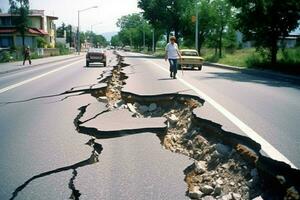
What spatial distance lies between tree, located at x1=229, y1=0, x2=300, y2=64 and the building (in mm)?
35101

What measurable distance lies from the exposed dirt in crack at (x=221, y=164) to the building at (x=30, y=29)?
48711 millimetres

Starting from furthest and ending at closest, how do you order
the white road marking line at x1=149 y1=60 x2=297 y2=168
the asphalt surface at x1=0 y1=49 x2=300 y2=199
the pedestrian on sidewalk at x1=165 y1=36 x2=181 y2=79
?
the pedestrian on sidewalk at x1=165 y1=36 x2=181 y2=79 < the white road marking line at x1=149 y1=60 x2=297 y2=168 < the asphalt surface at x1=0 y1=49 x2=300 y2=199

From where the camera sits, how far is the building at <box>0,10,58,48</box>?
6881 centimetres

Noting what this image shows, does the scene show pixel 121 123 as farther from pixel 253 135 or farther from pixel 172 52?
pixel 172 52

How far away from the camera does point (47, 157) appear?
5.79 metres

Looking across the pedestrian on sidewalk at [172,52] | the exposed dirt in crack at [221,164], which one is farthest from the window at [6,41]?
the exposed dirt in crack at [221,164]

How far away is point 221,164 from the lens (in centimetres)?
573

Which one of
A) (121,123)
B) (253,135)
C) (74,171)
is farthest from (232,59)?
(74,171)

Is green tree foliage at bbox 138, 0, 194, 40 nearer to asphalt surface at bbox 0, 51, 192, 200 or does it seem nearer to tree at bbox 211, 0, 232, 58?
tree at bbox 211, 0, 232, 58

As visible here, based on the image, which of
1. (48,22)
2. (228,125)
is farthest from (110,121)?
(48,22)

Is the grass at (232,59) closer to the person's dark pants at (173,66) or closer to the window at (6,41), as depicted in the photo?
the person's dark pants at (173,66)

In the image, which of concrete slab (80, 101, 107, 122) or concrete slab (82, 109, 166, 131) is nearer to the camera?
concrete slab (82, 109, 166, 131)

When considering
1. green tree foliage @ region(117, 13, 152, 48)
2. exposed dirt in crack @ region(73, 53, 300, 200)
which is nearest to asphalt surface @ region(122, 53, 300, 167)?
exposed dirt in crack @ region(73, 53, 300, 200)

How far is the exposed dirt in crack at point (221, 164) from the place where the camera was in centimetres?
446
